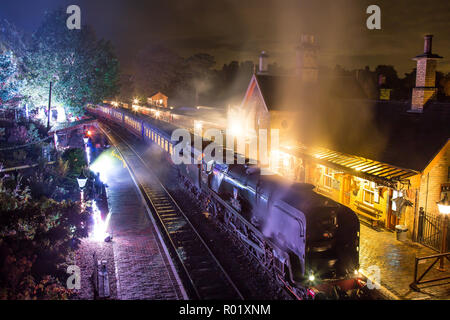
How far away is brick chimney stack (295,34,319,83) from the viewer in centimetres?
2531

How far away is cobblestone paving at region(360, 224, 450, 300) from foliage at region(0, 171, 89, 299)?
9095 millimetres

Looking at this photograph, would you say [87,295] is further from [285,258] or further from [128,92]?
[128,92]

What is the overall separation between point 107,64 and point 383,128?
3204cm

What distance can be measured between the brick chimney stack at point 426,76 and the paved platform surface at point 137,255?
12.4m

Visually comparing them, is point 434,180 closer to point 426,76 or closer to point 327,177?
point 426,76

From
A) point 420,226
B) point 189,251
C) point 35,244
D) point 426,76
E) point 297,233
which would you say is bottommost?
point 189,251

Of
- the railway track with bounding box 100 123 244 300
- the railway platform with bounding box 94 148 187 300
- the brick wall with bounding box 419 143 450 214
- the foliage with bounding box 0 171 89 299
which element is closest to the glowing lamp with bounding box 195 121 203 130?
the railway track with bounding box 100 123 244 300

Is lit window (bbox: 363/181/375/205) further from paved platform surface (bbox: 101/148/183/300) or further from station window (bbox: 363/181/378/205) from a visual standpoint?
paved platform surface (bbox: 101/148/183/300)

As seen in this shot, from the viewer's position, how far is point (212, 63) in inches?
3487

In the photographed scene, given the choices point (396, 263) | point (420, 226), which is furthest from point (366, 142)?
point (396, 263)

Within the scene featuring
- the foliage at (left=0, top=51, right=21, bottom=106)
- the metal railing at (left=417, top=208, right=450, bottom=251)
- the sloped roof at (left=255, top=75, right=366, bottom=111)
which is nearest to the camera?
the metal railing at (left=417, top=208, right=450, bottom=251)

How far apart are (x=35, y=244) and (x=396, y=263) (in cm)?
1109

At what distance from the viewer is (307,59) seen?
25.5 meters

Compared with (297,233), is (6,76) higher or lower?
higher
